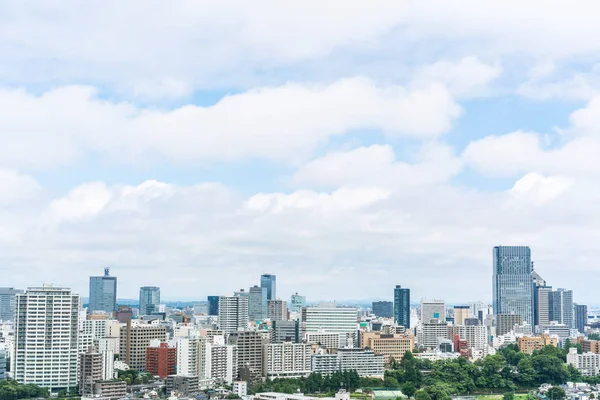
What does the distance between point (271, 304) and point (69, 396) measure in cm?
3287

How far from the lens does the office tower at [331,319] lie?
43.5m

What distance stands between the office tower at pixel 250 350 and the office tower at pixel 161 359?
7.10ft

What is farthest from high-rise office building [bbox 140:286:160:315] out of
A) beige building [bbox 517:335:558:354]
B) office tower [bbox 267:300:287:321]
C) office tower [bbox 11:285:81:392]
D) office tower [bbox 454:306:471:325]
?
office tower [bbox 11:285:81:392]

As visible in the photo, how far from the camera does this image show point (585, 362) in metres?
36.1

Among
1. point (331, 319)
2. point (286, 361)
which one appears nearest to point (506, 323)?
point (331, 319)

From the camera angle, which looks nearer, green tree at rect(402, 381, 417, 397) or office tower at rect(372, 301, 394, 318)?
green tree at rect(402, 381, 417, 397)

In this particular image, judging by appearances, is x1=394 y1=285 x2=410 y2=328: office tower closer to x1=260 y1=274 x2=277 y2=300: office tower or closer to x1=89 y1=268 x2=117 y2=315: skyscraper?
x1=260 y1=274 x2=277 y2=300: office tower

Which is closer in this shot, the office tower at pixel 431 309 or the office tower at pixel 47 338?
the office tower at pixel 47 338

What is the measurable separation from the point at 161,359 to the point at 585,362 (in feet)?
53.1

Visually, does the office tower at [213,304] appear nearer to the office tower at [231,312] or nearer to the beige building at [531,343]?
the office tower at [231,312]

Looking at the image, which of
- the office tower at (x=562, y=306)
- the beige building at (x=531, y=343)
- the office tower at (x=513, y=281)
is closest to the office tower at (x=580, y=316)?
the office tower at (x=562, y=306)

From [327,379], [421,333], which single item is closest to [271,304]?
[421,333]

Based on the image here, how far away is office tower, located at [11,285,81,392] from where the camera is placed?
2773cm

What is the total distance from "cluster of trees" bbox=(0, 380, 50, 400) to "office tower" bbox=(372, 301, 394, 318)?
45976mm
